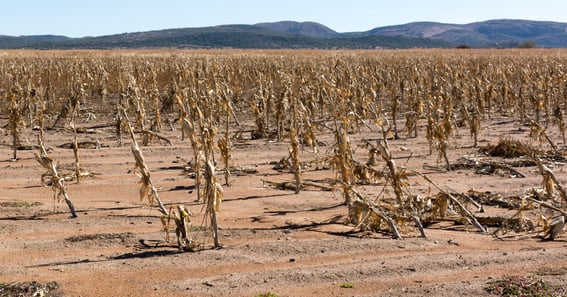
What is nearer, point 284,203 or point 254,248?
point 254,248

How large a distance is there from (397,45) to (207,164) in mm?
176923

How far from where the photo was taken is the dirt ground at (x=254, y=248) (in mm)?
5238

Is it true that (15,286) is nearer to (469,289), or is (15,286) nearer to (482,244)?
(469,289)

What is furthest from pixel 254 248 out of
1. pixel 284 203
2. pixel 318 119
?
pixel 318 119

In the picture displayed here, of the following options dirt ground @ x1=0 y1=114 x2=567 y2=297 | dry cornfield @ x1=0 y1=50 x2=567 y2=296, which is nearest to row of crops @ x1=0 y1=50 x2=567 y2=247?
dry cornfield @ x1=0 y1=50 x2=567 y2=296

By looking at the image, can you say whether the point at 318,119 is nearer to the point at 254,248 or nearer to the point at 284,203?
the point at 284,203

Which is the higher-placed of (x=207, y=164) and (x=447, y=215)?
(x=207, y=164)

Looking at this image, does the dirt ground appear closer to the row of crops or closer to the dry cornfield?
the dry cornfield

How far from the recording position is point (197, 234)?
6.71 meters

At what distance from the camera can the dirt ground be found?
524cm

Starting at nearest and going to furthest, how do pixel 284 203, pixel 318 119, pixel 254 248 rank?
pixel 254 248, pixel 284 203, pixel 318 119

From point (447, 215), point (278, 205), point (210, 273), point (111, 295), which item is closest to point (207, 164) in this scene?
point (210, 273)

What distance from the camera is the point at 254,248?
6152 millimetres

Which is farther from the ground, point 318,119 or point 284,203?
point 318,119
